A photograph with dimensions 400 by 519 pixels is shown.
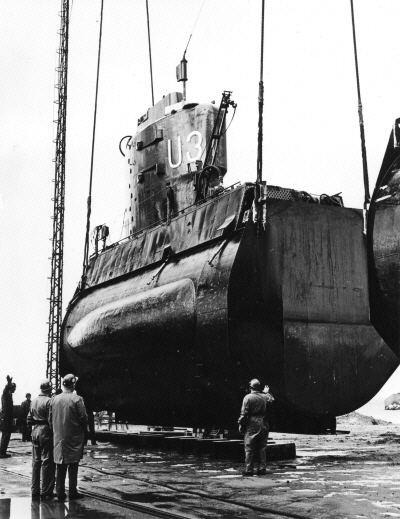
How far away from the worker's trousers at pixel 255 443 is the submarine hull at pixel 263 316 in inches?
47.6

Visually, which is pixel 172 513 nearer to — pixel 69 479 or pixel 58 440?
pixel 69 479

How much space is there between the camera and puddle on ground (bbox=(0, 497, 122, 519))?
295 inches

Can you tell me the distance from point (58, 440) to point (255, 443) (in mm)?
3348

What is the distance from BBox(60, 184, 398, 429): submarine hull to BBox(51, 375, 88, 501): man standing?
12.2 feet

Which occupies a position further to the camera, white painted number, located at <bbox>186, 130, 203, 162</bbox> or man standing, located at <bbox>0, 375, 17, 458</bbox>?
white painted number, located at <bbox>186, 130, 203, 162</bbox>

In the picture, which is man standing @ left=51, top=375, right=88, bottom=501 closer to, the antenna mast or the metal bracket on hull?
the metal bracket on hull

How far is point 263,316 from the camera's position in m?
12.5

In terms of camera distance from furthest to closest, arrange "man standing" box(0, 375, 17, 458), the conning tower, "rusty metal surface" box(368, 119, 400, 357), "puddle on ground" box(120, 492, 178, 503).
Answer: the conning tower → "man standing" box(0, 375, 17, 458) → "rusty metal surface" box(368, 119, 400, 357) → "puddle on ground" box(120, 492, 178, 503)

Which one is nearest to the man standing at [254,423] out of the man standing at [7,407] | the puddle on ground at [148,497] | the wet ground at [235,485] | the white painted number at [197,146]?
the wet ground at [235,485]

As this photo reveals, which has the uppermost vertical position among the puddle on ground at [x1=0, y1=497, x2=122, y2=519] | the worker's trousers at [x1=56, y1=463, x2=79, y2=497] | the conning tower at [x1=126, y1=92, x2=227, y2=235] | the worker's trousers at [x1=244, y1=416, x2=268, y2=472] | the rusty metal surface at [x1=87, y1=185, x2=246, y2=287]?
the conning tower at [x1=126, y1=92, x2=227, y2=235]

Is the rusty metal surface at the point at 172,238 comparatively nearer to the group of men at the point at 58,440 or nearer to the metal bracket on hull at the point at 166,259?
Result: the metal bracket on hull at the point at 166,259

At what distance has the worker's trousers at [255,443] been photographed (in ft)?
35.8

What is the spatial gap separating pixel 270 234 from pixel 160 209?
587 centimetres

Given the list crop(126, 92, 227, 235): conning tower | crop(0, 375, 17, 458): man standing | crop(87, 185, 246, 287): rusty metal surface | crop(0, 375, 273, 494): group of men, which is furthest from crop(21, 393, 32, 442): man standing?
crop(0, 375, 273, 494): group of men
